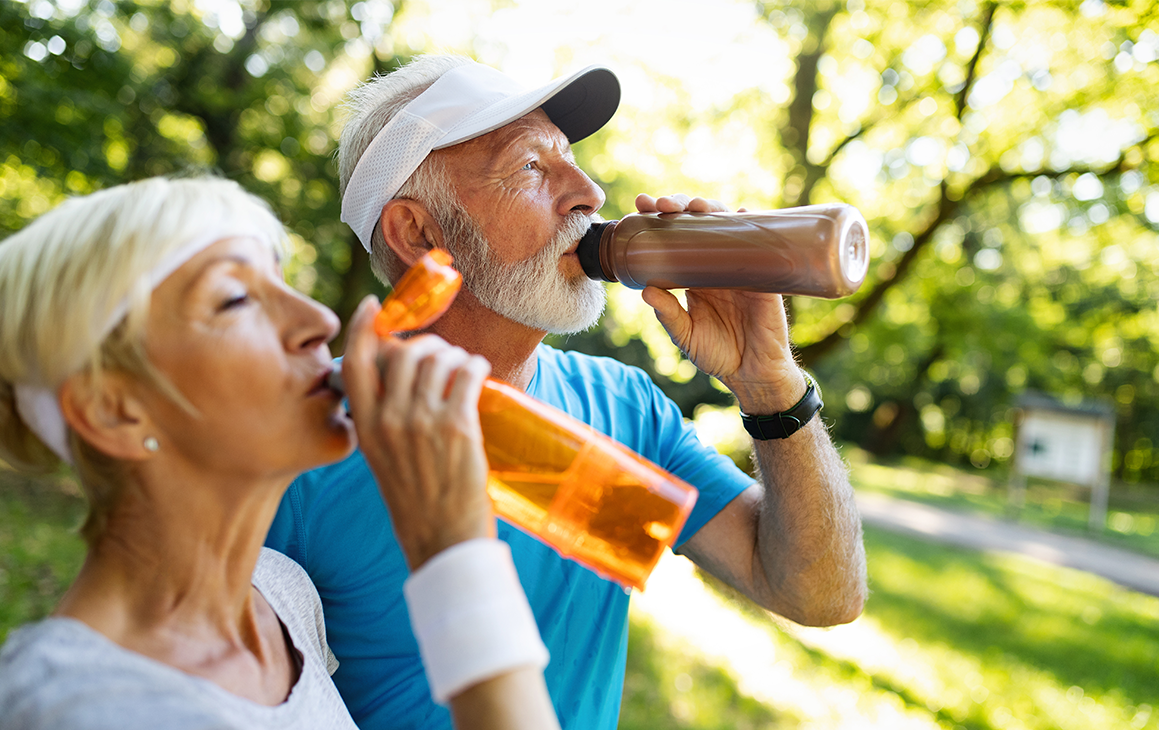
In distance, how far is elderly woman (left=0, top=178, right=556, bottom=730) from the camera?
102 cm

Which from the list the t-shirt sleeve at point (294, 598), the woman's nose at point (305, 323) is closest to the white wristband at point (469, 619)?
the woman's nose at point (305, 323)

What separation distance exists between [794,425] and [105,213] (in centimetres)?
152

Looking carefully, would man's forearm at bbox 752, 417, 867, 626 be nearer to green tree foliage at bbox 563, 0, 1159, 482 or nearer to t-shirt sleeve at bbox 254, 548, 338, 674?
t-shirt sleeve at bbox 254, 548, 338, 674

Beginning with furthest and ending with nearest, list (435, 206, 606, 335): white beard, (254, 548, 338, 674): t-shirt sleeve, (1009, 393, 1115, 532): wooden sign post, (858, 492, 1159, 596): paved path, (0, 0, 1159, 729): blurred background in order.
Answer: (1009, 393, 1115, 532): wooden sign post → (858, 492, 1159, 596): paved path → (0, 0, 1159, 729): blurred background → (435, 206, 606, 335): white beard → (254, 548, 338, 674): t-shirt sleeve

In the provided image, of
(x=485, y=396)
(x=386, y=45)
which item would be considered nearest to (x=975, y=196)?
(x=386, y=45)

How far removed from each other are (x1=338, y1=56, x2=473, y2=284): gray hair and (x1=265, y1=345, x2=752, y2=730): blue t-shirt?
52cm

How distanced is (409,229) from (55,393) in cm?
102

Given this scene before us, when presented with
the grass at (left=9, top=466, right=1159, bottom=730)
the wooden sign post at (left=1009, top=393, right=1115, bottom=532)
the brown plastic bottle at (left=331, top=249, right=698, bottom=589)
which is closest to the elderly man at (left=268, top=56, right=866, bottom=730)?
the brown plastic bottle at (left=331, top=249, right=698, bottom=589)

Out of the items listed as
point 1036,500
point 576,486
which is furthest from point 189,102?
point 1036,500

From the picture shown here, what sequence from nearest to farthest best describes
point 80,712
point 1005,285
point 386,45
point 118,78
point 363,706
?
point 80,712
point 363,706
point 118,78
point 386,45
point 1005,285

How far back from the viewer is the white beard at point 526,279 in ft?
6.14

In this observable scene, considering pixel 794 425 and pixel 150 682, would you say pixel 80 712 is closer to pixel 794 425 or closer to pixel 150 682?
pixel 150 682

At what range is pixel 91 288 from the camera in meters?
1.08

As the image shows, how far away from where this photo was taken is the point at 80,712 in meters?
→ 0.99
